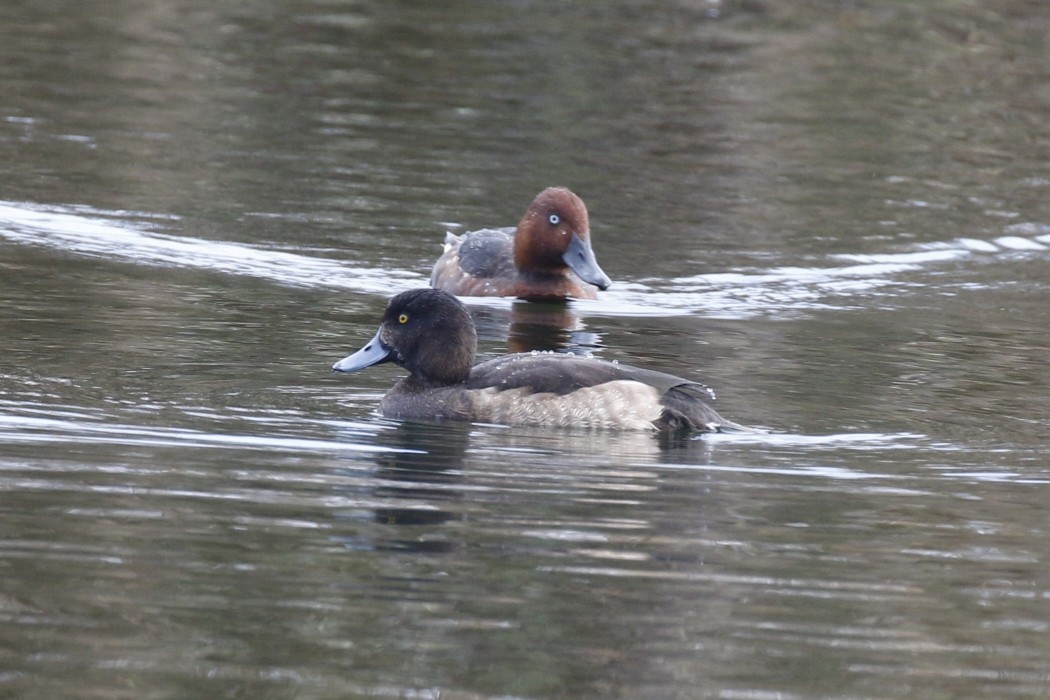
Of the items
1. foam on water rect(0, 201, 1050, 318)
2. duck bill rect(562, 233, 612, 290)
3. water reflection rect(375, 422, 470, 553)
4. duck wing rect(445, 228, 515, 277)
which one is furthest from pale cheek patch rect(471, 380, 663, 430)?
duck wing rect(445, 228, 515, 277)

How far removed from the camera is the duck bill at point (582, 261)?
14.5 metres

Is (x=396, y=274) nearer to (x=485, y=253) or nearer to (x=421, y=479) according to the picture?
(x=485, y=253)

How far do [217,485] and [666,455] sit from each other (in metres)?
2.31

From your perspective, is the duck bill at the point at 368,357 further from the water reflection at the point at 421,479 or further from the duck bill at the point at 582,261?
the duck bill at the point at 582,261

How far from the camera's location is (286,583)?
21.9 ft

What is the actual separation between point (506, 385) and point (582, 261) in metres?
4.82

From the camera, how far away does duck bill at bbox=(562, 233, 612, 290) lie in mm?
14477

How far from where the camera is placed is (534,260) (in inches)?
585

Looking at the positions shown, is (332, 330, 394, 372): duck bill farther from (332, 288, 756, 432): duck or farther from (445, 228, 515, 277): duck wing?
(445, 228, 515, 277): duck wing

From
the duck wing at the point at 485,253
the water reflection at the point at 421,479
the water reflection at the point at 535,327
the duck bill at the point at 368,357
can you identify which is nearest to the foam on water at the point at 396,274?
the water reflection at the point at 535,327

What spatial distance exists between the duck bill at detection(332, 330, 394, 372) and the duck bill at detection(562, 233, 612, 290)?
4.31m

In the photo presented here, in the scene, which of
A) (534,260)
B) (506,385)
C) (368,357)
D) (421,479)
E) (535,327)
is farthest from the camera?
(534,260)

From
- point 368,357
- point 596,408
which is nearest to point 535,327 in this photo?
point 368,357

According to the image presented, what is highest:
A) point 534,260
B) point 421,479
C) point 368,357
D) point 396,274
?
point 534,260
